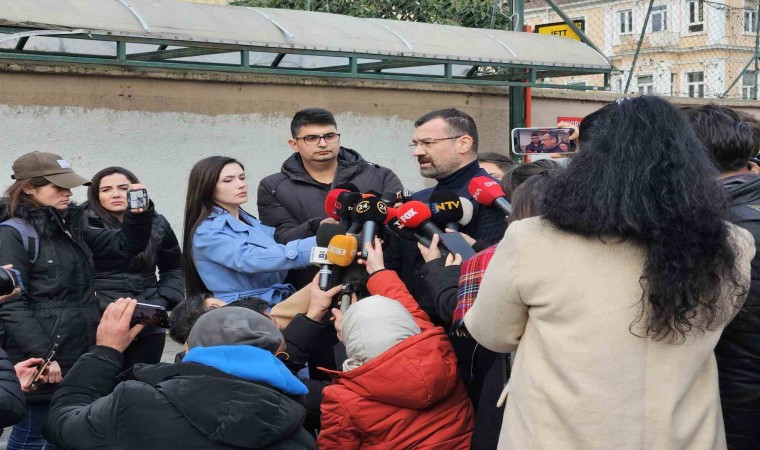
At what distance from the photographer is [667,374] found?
105 inches

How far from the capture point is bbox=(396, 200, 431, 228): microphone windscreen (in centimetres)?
387

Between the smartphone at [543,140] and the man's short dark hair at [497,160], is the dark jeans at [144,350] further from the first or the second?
the smartphone at [543,140]

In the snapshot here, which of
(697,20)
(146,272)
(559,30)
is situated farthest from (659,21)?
(146,272)

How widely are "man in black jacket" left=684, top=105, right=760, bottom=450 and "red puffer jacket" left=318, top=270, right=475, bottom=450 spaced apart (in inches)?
37.0

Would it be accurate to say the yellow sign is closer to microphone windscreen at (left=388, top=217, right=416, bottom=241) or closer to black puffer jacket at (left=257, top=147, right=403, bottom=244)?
black puffer jacket at (left=257, top=147, right=403, bottom=244)

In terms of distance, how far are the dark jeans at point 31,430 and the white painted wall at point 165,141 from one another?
3478mm

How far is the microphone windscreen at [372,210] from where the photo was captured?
4070mm

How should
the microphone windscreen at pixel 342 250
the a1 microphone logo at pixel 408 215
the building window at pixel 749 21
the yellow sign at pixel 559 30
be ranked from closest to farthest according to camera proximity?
1. the a1 microphone logo at pixel 408 215
2. the microphone windscreen at pixel 342 250
3. the yellow sign at pixel 559 30
4. the building window at pixel 749 21

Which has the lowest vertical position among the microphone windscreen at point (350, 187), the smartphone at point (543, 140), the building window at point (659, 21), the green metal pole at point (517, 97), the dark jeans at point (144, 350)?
the dark jeans at point (144, 350)

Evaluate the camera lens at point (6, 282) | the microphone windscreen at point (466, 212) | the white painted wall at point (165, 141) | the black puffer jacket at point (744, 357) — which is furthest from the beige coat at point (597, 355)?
the white painted wall at point (165, 141)

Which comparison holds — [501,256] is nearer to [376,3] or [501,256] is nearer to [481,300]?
[481,300]

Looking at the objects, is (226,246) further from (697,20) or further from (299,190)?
(697,20)

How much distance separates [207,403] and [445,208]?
5.38 feet

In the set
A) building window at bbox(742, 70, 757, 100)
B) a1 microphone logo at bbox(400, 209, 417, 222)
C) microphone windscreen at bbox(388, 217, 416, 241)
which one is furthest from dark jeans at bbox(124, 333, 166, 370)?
building window at bbox(742, 70, 757, 100)
